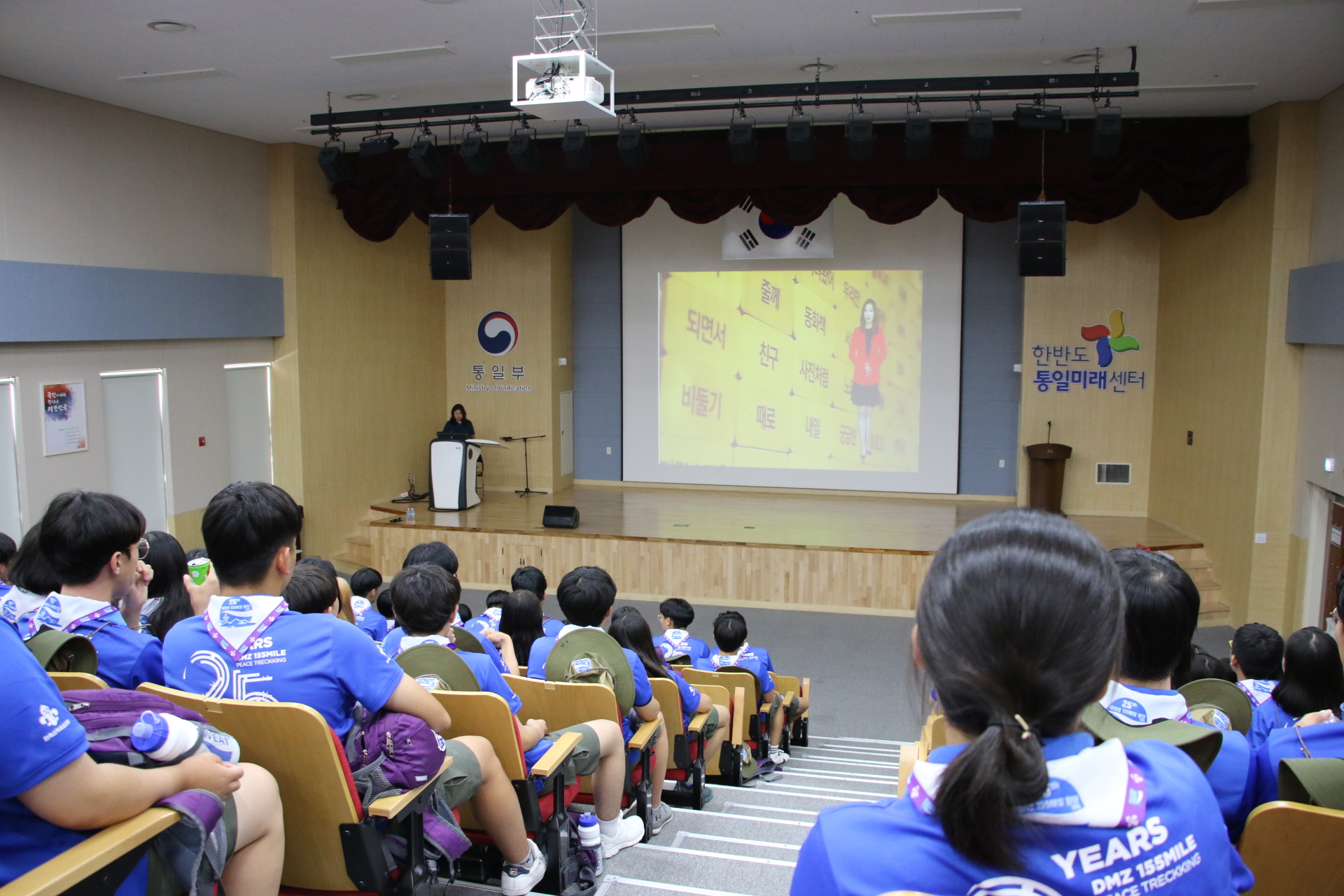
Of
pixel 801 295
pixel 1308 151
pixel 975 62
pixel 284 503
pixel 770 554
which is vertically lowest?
pixel 770 554

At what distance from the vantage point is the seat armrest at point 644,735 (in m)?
2.99

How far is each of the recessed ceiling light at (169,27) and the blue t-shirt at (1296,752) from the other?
6.68 meters

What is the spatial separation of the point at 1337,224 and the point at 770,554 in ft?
16.6

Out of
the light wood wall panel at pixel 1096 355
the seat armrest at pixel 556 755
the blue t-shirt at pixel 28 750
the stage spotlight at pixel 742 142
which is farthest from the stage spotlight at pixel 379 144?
the blue t-shirt at pixel 28 750

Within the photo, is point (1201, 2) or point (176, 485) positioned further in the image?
point (176, 485)

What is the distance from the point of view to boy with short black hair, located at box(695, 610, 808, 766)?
192 inches

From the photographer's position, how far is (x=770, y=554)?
8695 mm

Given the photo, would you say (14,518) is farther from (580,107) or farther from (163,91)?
(580,107)

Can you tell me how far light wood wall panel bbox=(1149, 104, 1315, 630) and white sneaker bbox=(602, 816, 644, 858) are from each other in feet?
22.7

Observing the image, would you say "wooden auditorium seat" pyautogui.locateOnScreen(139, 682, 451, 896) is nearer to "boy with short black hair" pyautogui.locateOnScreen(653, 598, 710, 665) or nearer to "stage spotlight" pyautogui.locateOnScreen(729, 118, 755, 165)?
"boy with short black hair" pyautogui.locateOnScreen(653, 598, 710, 665)

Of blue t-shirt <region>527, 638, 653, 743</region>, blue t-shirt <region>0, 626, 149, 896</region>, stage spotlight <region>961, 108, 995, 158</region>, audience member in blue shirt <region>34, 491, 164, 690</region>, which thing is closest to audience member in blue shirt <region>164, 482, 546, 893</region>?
audience member in blue shirt <region>34, 491, 164, 690</region>

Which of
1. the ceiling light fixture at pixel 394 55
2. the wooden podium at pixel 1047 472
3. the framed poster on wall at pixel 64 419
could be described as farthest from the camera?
the wooden podium at pixel 1047 472

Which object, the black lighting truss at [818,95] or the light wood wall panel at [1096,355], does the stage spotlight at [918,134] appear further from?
the light wood wall panel at [1096,355]

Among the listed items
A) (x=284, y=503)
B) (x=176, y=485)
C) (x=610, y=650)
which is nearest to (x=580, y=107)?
(x=610, y=650)
